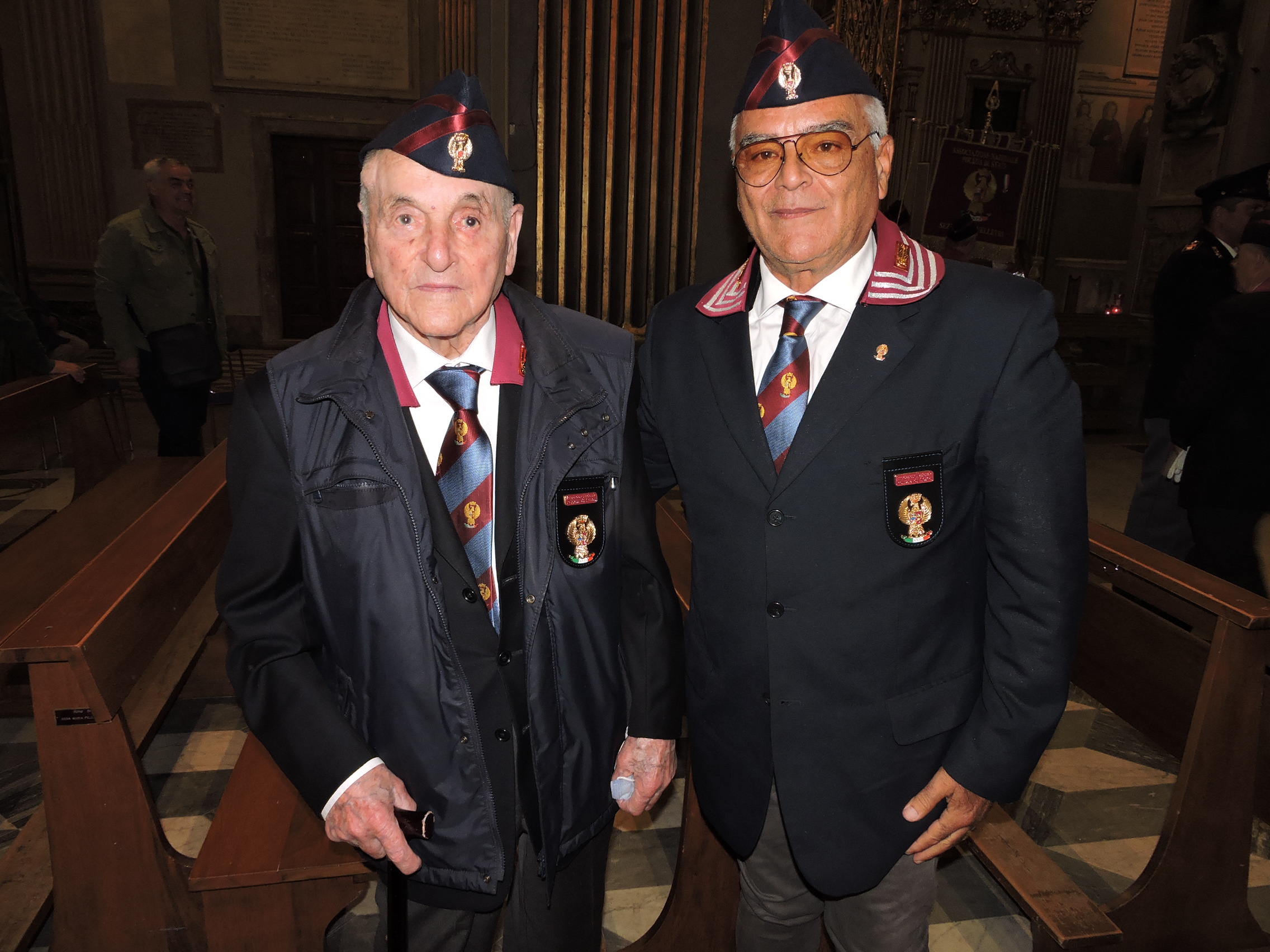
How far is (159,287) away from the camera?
499cm

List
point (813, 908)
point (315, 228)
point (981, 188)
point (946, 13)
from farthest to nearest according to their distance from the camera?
1. point (946, 13)
2. point (315, 228)
3. point (981, 188)
4. point (813, 908)

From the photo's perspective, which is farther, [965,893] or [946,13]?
[946,13]

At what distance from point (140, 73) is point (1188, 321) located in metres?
10.7

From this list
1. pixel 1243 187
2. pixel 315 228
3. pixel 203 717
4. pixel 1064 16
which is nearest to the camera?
pixel 203 717

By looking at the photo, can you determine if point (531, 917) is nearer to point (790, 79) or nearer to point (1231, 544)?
point (790, 79)

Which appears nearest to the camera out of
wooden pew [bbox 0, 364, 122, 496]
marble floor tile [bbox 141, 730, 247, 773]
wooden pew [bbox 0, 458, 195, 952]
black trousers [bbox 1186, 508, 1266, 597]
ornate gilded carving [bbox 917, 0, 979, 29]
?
wooden pew [bbox 0, 458, 195, 952]

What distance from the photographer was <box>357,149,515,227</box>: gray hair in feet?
4.42

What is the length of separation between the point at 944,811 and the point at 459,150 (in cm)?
129

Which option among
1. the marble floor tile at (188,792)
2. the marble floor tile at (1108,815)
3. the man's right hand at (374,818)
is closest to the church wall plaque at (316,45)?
the marble floor tile at (188,792)

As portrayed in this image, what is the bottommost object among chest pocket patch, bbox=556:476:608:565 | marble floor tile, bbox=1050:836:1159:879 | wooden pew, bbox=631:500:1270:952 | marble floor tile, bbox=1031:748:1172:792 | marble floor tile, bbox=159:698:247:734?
marble floor tile, bbox=159:698:247:734

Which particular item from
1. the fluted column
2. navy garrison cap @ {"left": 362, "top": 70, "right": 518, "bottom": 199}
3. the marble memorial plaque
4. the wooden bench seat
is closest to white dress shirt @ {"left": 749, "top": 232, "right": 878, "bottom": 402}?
navy garrison cap @ {"left": 362, "top": 70, "right": 518, "bottom": 199}

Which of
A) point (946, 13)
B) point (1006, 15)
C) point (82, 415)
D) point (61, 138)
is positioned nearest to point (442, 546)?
point (82, 415)

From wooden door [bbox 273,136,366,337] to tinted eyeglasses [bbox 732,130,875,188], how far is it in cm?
1012

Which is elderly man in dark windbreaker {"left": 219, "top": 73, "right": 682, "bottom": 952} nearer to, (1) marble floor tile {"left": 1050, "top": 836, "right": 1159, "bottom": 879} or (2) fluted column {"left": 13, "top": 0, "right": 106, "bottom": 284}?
(1) marble floor tile {"left": 1050, "top": 836, "right": 1159, "bottom": 879}
